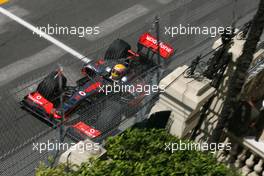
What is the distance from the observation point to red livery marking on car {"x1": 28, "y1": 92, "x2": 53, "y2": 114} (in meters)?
17.3

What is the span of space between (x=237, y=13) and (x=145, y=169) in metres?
12.9

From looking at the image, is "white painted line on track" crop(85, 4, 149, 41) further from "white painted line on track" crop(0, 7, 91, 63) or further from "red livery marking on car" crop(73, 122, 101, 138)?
"red livery marking on car" crop(73, 122, 101, 138)

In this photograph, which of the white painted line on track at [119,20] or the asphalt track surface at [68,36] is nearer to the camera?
the asphalt track surface at [68,36]

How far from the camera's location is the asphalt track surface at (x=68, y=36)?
17.4 m

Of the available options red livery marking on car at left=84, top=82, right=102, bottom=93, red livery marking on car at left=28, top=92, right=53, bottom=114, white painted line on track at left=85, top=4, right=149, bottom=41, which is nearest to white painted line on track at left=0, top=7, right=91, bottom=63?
white painted line on track at left=85, top=4, right=149, bottom=41

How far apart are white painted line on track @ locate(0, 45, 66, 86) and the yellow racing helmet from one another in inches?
153

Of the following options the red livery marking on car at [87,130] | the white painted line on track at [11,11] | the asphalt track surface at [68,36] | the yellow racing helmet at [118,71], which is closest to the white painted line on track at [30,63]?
the asphalt track surface at [68,36]

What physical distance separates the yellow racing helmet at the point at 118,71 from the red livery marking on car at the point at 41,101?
2281 millimetres

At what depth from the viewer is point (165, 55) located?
672 inches

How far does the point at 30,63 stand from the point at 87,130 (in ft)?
28.5

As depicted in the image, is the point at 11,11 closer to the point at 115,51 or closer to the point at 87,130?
the point at 115,51

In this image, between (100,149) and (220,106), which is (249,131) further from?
(100,149)

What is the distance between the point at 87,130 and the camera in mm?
12914

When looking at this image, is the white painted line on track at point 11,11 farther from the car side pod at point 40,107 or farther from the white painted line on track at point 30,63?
the car side pod at point 40,107
